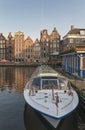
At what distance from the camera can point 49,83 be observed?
65.5 feet

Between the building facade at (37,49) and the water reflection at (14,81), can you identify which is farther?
the building facade at (37,49)

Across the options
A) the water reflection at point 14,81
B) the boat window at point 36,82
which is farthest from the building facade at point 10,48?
the boat window at point 36,82

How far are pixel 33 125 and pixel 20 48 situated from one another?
11871 cm

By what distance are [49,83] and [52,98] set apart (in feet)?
12.1

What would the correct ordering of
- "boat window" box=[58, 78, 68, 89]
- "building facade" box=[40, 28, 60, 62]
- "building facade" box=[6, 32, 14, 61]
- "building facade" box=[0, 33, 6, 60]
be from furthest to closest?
"building facade" box=[6, 32, 14, 61], "building facade" box=[0, 33, 6, 60], "building facade" box=[40, 28, 60, 62], "boat window" box=[58, 78, 68, 89]

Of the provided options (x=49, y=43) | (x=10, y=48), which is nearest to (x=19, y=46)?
(x=10, y=48)

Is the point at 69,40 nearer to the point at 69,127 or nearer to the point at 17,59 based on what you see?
the point at 17,59

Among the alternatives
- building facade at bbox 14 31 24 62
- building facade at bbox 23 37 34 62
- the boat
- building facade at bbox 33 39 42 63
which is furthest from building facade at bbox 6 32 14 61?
the boat

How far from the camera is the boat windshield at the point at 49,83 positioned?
19562mm

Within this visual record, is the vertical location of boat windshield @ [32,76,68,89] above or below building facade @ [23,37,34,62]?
below

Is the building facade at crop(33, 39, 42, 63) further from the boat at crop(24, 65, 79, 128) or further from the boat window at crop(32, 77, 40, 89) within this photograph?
the boat at crop(24, 65, 79, 128)

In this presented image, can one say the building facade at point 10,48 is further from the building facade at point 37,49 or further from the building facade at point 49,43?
the building facade at point 49,43

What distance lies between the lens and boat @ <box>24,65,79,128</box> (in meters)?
14.2

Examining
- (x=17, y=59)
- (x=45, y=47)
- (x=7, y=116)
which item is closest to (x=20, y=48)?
(x=17, y=59)
